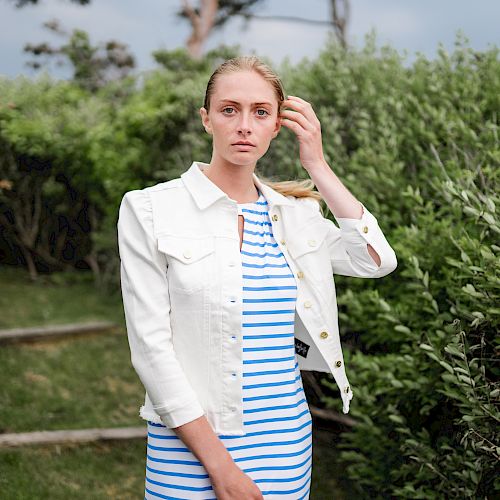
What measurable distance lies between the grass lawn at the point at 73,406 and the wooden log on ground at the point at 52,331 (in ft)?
0.29

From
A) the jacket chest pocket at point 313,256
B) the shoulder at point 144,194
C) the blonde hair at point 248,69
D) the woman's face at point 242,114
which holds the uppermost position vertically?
the blonde hair at point 248,69

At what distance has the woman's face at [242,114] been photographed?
2.43 m

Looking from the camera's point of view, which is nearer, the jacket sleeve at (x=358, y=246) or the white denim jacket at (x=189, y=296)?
the white denim jacket at (x=189, y=296)

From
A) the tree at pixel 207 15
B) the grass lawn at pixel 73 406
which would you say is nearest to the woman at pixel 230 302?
the grass lawn at pixel 73 406

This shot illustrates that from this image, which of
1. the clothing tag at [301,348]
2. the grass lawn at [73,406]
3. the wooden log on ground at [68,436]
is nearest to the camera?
the clothing tag at [301,348]

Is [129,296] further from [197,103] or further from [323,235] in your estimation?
[197,103]

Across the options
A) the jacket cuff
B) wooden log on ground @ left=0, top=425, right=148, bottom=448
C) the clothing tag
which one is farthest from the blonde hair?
wooden log on ground @ left=0, top=425, right=148, bottom=448

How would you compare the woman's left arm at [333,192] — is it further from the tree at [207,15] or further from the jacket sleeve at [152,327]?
the tree at [207,15]

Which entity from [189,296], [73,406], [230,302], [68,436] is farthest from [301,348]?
[73,406]

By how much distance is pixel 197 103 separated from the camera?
8883mm

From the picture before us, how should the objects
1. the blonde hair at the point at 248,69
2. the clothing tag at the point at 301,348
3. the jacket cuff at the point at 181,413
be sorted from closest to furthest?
the jacket cuff at the point at 181,413
the blonde hair at the point at 248,69
the clothing tag at the point at 301,348

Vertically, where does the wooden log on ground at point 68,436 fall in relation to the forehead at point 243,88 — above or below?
below

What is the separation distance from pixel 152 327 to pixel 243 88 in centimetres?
88

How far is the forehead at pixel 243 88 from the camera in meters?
2.43
